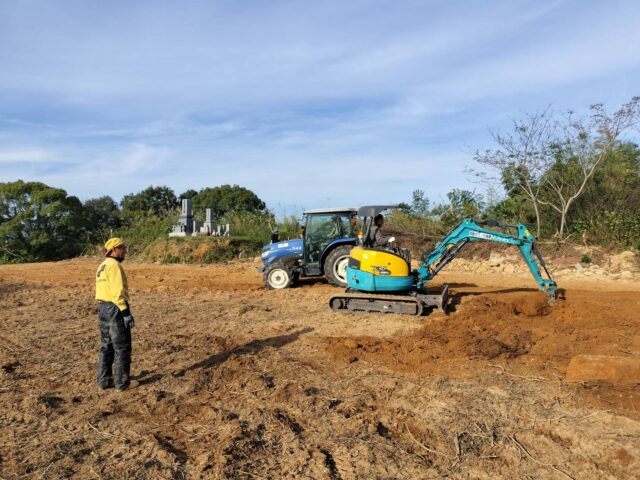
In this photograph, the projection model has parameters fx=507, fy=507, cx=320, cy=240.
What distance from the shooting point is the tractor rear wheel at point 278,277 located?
12.2m

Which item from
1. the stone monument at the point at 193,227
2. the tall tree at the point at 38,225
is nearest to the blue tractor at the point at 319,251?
the stone monument at the point at 193,227

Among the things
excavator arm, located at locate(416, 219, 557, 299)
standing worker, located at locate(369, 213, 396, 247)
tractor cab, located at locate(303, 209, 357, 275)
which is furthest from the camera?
tractor cab, located at locate(303, 209, 357, 275)

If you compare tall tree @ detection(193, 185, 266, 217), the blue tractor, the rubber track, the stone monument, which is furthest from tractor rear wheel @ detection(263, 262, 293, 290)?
tall tree @ detection(193, 185, 266, 217)

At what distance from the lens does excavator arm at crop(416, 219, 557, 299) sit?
29.3 feet

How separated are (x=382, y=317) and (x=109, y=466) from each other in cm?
590

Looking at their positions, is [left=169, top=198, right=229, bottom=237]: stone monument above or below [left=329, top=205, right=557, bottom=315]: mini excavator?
above

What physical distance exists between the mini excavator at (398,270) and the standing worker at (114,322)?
15.0 feet

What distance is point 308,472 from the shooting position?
391 cm

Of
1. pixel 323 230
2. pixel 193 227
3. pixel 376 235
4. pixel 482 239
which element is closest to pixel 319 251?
pixel 323 230

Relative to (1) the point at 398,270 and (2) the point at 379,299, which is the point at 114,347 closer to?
(2) the point at 379,299

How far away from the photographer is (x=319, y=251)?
39.5ft

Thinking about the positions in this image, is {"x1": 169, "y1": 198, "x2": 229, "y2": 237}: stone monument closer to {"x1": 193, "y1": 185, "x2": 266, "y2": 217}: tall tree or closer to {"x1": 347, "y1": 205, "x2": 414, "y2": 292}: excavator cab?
{"x1": 347, "y1": 205, "x2": 414, "y2": 292}: excavator cab

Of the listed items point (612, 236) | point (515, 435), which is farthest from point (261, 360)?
point (612, 236)

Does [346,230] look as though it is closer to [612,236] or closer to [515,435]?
[515,435]
